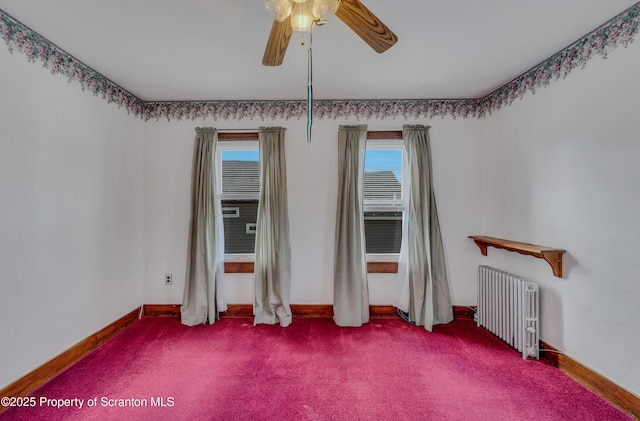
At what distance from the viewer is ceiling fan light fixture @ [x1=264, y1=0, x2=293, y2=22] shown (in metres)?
1.01

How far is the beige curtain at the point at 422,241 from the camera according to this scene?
8.49ft

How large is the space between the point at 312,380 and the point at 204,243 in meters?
1.69

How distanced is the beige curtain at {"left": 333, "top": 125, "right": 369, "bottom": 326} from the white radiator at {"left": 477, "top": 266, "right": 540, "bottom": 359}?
115cm

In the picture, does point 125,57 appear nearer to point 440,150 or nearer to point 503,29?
point 503,29

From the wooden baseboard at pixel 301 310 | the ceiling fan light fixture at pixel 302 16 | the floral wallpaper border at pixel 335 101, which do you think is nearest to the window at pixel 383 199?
the floral wallpaper border at pixel 335 101

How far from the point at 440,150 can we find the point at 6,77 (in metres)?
3.49

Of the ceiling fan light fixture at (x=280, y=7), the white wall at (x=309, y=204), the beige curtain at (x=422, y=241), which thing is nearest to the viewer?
the ceiling fan light fixture at (x=280, y=7)

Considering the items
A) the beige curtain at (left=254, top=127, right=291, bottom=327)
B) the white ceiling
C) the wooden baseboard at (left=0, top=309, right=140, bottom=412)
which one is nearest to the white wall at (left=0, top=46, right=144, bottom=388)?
the wooden baseboard at (left=0, top=309, right=140, bottom=412)

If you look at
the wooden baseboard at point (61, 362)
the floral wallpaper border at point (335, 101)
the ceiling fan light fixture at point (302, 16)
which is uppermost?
the floral wallpaper border at point (335, 101)

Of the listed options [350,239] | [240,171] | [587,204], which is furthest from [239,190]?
[587,204]

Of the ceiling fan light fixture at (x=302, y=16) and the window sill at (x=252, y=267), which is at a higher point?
the ceiling fan light fixture at (x=302, y=16)

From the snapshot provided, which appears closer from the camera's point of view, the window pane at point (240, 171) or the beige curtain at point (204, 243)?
the beige curtain at point (204, 243)

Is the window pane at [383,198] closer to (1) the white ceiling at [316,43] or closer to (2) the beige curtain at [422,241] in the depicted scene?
(2) the beige curtain at [422,241]

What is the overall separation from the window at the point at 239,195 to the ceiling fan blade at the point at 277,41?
4.91 ft
